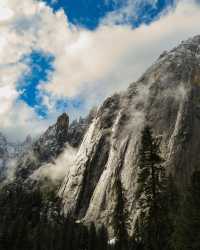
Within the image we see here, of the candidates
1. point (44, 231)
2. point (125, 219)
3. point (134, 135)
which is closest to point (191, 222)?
point (125, 219)

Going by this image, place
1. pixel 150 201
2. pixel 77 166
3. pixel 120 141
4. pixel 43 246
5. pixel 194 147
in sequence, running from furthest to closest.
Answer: pixel 77 166, pixel 120 141, pixel 194 147, pixel 43 246, pixel 150 201

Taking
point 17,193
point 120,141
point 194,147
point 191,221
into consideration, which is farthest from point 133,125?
point 191,221

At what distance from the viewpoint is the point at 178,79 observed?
148 metres

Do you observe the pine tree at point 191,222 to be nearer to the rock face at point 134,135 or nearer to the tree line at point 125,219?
the tree line at point 125,219

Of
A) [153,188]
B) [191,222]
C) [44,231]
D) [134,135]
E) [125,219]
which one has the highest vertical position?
[134,135]

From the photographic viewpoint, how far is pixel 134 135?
13962 centimetres

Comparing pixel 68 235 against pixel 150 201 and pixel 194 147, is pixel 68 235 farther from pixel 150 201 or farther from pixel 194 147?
pixel 150 201

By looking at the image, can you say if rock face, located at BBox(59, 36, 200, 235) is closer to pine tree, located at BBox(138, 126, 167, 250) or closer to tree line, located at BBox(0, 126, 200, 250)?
tree line, located at BBox(0, 126, 200, 250)

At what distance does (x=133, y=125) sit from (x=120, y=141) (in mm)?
7559

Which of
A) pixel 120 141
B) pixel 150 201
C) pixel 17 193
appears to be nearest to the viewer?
pixel 150 201

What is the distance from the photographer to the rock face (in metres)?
128

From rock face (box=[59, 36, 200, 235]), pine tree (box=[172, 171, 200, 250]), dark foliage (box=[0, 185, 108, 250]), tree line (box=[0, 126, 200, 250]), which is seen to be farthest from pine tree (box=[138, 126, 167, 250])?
rock face (box=[59, 36, 200, 235])

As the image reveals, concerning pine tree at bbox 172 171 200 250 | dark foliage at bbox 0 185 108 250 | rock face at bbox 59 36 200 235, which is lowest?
pine tree at bbox 172 171 200 250

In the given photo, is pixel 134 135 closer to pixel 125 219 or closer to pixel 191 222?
pixel 125 219
